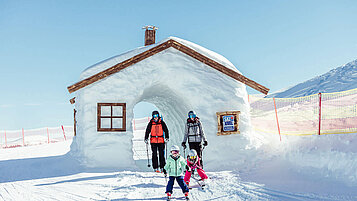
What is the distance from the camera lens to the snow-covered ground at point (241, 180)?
559 centimetres

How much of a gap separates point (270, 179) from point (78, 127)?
6053 millimetres

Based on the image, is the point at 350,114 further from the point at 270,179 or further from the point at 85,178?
the point at 85,178

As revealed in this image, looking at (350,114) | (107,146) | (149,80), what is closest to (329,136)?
(350,114)

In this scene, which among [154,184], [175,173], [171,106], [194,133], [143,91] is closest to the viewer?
[175,173]

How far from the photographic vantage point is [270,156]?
873 centimetres

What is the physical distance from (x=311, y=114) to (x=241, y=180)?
13.3 feet

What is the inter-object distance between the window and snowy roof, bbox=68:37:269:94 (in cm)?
91

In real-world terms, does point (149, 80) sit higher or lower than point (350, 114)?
higher

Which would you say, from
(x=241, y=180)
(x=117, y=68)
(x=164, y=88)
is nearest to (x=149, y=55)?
(x=117, y=68)

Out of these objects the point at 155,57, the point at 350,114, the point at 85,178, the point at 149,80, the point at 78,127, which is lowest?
the point at 85,178

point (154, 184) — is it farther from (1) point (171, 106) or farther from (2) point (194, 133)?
(1) point (171, 106)

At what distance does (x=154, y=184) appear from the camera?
21.6 feet

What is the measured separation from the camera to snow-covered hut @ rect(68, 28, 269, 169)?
8.76 meters

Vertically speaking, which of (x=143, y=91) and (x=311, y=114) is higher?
(x=143, y=91)
